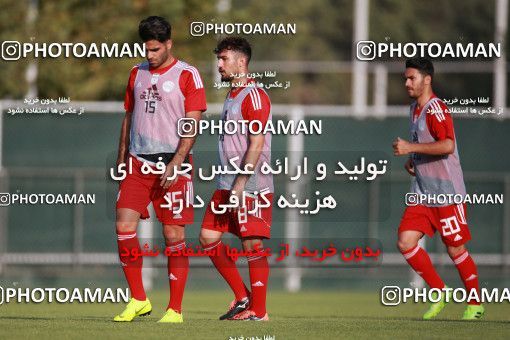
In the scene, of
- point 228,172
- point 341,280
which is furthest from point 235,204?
point 341,280

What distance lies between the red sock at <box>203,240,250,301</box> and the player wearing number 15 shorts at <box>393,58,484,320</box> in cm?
138

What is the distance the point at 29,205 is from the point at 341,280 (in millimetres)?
4165

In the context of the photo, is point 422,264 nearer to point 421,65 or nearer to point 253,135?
point 421,65

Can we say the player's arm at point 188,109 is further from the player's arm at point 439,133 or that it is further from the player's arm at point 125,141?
the player's arm at point 439,133

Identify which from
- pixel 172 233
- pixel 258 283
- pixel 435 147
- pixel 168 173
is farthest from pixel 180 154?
pixel 435 147

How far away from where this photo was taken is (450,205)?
41.0 feet

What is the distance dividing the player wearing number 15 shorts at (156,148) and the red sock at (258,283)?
0.58m

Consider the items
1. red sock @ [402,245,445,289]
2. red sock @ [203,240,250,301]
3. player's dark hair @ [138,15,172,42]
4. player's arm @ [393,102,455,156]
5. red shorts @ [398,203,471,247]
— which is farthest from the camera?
red sock @ [402,245,445,289]

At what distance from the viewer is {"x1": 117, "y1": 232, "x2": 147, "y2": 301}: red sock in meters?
11.5

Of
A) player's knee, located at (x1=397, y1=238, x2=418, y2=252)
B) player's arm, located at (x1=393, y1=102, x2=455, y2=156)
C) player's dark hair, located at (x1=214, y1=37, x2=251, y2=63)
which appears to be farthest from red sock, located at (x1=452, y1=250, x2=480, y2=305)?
player's dark hair, located at (x1=214, y1=37, x2=251, y2=63)

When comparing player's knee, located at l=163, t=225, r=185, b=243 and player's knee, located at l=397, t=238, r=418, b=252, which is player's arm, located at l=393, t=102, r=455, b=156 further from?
player's knee, located at l=163, t=225, r=185, b=243

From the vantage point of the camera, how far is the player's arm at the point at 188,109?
11.4 metres

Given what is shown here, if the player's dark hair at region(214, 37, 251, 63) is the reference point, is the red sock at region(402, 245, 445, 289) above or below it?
below

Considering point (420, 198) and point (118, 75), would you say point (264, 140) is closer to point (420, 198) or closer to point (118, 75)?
point (420, 198)
